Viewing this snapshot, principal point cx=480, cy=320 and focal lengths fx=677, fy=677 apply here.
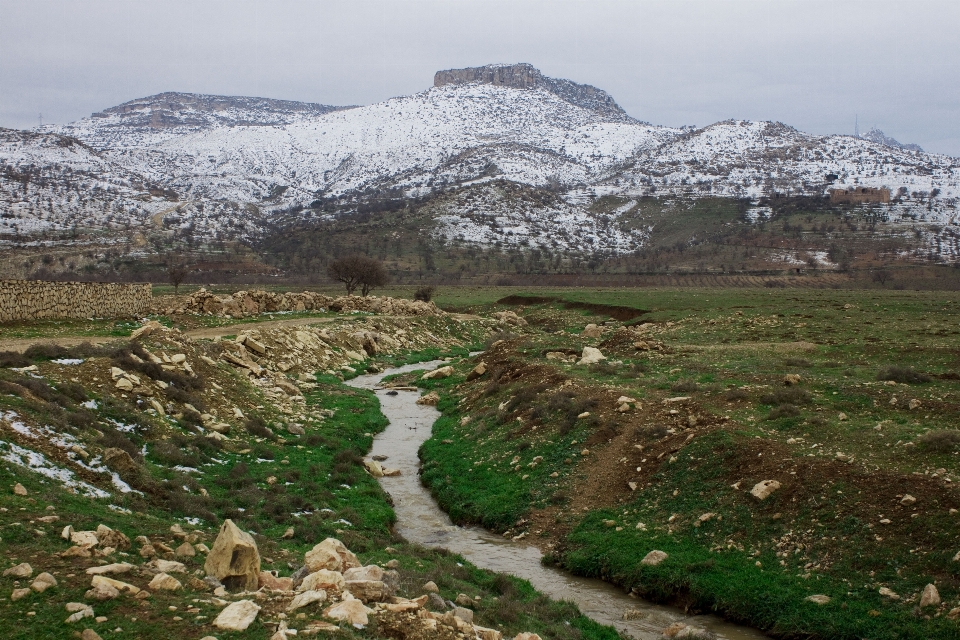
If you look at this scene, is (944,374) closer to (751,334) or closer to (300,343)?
(751,334)

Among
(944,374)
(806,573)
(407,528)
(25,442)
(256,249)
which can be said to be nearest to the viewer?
(806,573)

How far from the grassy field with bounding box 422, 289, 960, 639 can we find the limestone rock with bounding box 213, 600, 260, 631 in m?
8.00

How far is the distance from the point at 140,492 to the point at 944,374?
2463 centimetres

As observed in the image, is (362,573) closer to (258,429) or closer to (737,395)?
(258,429)

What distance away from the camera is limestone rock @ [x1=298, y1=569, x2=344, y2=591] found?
914cm

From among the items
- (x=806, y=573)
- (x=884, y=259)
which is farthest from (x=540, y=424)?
(x=884, y=259)

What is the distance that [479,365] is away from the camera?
35000 millimetres

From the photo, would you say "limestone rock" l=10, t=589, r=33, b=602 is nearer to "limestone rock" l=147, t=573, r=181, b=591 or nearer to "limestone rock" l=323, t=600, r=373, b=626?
"limestone rock" l=147, t=573, r=181, b=591

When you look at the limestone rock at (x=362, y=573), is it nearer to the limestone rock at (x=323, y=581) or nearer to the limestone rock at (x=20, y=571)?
the limestone rock at (x=323, y=581)

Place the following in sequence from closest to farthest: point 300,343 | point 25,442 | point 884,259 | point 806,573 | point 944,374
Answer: point 806,573
point 25,442
point 944,374
point 300,343
point 884,259

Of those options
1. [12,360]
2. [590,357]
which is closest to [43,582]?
[12,360]

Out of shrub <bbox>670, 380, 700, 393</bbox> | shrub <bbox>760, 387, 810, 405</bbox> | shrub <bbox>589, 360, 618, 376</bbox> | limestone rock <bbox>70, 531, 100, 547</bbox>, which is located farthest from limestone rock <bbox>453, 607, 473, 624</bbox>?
shrub <bbox>589, 360, 618, 376</bbox>

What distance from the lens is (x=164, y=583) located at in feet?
28.5

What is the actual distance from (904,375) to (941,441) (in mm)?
9569
